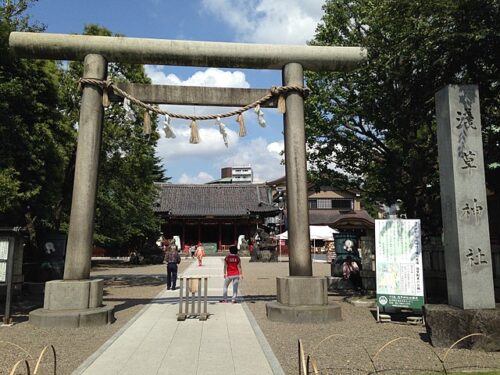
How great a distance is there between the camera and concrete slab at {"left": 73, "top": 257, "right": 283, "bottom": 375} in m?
5.26

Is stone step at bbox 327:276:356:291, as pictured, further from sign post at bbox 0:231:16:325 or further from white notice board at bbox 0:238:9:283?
white notice board at bbox 0:238:9:283

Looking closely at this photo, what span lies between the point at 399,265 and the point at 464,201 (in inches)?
89.0

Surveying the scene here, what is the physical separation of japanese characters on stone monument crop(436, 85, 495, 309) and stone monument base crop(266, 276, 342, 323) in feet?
7.60

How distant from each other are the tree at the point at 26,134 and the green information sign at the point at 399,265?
823 centimetres

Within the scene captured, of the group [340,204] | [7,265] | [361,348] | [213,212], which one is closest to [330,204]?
[340,204]

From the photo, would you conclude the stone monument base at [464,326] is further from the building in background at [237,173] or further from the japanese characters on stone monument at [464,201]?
the building in background at [237,173]

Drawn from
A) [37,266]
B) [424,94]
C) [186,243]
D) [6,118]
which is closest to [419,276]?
[424,94]

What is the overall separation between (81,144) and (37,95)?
3.95 meters

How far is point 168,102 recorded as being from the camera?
9.25 meters

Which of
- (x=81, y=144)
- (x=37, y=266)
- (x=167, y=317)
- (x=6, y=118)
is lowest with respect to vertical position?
(x=167, y=317)

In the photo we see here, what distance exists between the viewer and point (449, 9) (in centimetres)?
773

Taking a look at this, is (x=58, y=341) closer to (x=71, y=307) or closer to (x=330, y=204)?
(x=71, y=307)

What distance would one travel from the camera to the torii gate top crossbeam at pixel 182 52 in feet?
28.9

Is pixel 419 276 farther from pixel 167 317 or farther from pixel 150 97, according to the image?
pixel 150 97
